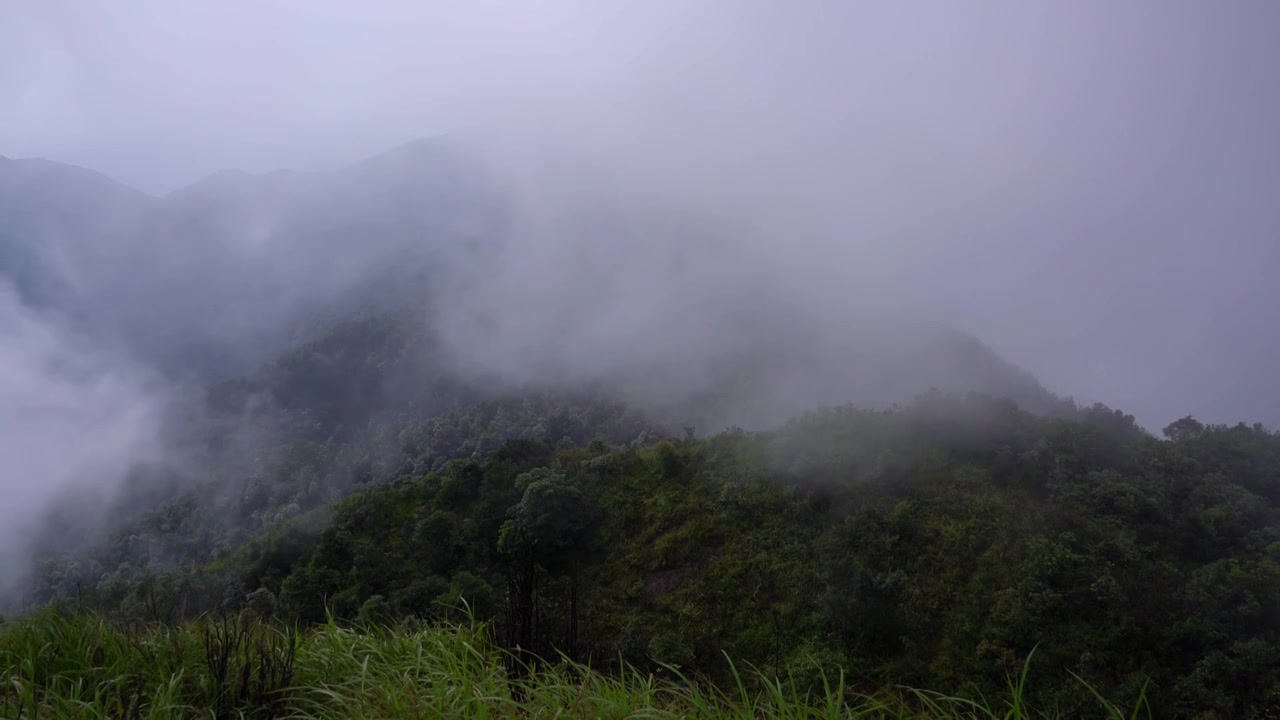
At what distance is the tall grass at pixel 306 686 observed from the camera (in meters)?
2.52

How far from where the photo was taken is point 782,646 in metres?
11.3

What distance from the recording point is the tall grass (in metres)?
2.52

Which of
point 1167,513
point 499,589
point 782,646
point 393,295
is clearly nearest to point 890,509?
point 782,646

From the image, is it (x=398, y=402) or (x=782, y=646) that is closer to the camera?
(x=782, y=646)

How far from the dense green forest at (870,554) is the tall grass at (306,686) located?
172 inches

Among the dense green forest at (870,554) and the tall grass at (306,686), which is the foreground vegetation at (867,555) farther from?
the tall grass at (306,686)

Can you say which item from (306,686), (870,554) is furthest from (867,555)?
(306,686)

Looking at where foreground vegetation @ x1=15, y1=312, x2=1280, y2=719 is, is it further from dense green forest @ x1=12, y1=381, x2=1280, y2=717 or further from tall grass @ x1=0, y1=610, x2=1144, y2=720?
tall grass @ x1=0, y1=610, x2=1144, y2=720

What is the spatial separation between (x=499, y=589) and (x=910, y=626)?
23.3 feet

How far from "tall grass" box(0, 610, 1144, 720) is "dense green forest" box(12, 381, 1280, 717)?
436cm

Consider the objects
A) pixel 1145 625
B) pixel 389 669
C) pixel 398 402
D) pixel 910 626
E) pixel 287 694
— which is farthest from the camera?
pixel 398 402

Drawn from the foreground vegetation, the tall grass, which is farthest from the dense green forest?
the tall grass

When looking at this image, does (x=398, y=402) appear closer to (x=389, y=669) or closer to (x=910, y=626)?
(x=910, y=626)

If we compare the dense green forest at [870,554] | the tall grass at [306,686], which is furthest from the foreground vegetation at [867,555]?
the tall grass at [306,686]
